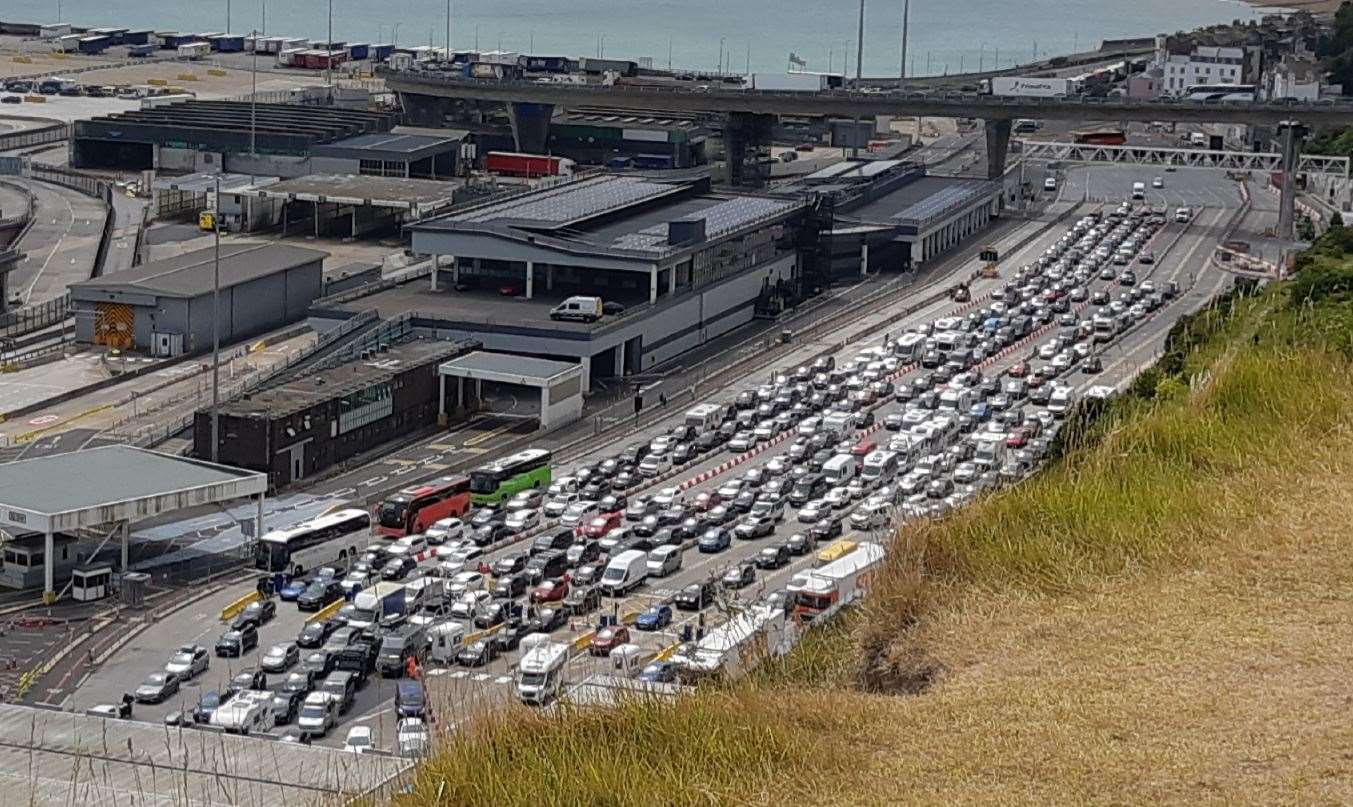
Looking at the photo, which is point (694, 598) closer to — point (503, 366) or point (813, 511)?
point (813, 511)

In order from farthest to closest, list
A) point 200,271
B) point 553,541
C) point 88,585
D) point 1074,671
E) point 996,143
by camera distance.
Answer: point 996,143
point 200,271
point 553,541
point 88,585
point 1074,671

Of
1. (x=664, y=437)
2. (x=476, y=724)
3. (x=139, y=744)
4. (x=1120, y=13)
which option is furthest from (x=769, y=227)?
(x=1120, y=13)

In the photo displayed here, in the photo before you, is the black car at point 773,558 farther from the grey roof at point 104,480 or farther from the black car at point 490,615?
the grey roof at point 104,480

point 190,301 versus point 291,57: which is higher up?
point 291,57

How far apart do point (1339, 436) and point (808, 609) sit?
3682mm

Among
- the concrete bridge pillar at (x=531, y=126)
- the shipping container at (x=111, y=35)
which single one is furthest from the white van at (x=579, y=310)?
the shipping container at (x=111, y=35)

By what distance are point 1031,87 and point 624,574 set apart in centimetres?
1965

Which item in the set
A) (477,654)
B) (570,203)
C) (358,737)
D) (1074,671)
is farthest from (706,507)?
(1074,671)

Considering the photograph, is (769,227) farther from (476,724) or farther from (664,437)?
(476,724)

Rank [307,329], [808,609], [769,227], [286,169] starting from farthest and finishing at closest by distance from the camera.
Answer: [286,169]
[769,227]
[307,329]
[808,609]

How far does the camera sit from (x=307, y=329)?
17688mm

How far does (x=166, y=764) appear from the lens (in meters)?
4.76

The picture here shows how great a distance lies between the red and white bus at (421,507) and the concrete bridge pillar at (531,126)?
17180 mm

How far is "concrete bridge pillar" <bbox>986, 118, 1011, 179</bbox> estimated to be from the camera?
83.5ft
